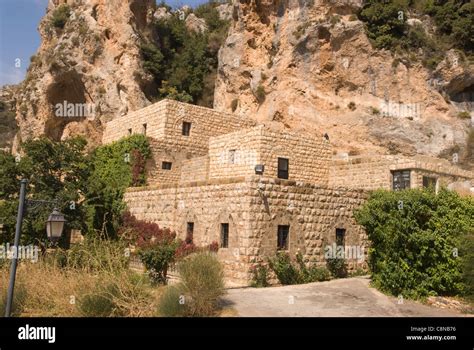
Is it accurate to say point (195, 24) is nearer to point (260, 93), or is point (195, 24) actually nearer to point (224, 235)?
point (260, 93)

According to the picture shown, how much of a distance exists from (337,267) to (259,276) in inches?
125

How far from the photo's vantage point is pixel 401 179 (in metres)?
17.5

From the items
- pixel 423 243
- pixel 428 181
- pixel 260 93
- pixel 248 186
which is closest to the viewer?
pixel 423 243

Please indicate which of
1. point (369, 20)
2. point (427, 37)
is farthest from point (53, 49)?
point (427, 37)

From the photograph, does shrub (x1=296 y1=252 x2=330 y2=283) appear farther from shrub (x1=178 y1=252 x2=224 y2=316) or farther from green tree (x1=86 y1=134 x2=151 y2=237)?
green tree (x1=86 y1=134 x2=151 y2=237)

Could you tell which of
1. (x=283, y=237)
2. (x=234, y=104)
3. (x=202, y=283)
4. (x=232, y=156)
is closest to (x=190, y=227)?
(x=283, y=237)

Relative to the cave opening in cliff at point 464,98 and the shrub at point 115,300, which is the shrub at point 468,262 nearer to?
the shrub at point 115,300

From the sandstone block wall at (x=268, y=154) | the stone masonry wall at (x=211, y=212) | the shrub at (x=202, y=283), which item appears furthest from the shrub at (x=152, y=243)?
the sandstone block wall at (x=268, y=154)

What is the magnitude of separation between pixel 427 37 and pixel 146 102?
62.5ft

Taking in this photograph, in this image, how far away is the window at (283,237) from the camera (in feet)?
43.0

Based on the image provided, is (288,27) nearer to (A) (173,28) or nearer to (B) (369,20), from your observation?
(B) (369,20)

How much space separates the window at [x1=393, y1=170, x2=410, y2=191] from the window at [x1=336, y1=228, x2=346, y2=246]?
14.1ft

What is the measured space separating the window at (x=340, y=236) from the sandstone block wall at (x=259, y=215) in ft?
0.49
